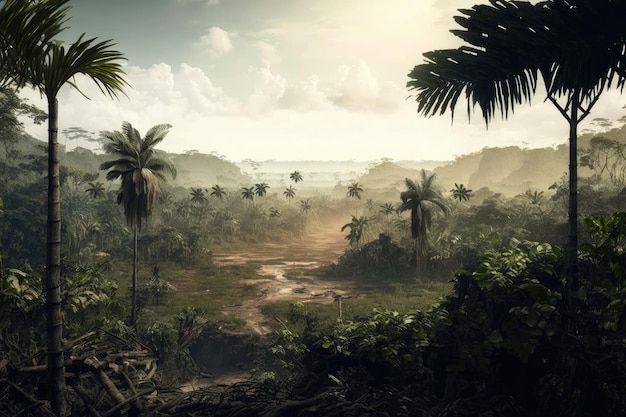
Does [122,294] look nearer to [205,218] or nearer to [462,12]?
[462,12]

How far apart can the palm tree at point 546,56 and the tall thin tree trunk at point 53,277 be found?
5.14m

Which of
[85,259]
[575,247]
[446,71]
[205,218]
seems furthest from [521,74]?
[205,218]

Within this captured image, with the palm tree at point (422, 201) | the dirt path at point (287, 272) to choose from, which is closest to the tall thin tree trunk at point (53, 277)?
the dirt path at point (287, 272)

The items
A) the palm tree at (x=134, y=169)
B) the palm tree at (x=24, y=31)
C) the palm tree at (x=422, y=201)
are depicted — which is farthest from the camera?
the palm tree at (x=422, y=201)

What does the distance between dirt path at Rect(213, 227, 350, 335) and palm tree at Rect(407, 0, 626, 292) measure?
1618 cm

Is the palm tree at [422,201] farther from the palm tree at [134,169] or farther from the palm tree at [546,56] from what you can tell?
the palm tree at [546,56]

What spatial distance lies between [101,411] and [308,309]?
17291 mm

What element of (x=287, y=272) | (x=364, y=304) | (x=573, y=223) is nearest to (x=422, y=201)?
(x=364, y=304)

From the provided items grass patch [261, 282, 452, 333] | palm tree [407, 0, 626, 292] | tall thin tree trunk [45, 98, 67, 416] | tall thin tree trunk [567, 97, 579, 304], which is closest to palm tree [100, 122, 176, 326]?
grass patch [261, 282, 452, 333]

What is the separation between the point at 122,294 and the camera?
81.1 feet

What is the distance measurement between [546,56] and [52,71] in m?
6.00

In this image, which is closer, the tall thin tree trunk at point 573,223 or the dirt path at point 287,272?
the tall thin tree trunk at point 573,223

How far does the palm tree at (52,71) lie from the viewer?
444 centimetres

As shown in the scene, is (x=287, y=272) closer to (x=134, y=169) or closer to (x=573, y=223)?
(x=134, y=169)
